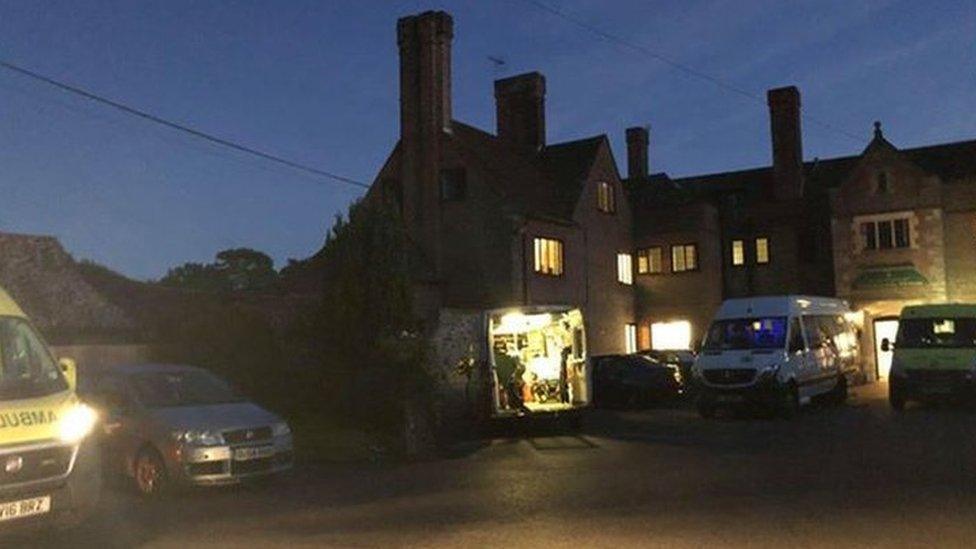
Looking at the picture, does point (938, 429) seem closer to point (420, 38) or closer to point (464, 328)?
point (464, 328)

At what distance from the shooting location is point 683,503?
11188mm

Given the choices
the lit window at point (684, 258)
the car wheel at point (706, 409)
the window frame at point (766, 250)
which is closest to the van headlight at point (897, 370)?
the car wheel at point (706, 409)

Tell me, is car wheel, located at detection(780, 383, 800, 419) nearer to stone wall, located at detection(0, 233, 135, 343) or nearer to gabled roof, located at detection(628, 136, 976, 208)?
stone wall, located at detection(0, 233, 135, 343)

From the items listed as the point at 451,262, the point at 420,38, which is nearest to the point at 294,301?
the point at 451,262

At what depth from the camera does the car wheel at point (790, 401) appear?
22406mm

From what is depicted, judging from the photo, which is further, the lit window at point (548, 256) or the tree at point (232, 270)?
the tree at point (232, 270)

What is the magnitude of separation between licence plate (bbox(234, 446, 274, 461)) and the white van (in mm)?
12594

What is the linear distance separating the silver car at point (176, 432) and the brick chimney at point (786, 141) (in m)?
31.1

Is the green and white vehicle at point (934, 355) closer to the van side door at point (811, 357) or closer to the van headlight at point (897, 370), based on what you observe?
the van headlight at point (897, 370)

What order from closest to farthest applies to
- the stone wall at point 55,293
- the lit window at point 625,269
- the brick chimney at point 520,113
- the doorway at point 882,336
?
the stone wall at point 55,293 < the doorway at point 882,336 < the lit window at point 625,269 < the brick chimney at point 520,113

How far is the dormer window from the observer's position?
36125 mm

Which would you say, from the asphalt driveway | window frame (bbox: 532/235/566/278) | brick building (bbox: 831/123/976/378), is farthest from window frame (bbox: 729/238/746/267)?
the asphalt driveway

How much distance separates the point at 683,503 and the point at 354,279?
1083cm

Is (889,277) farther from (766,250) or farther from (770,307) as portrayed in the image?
(770,307)
